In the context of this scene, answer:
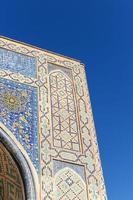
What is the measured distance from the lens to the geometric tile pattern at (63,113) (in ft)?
15.9

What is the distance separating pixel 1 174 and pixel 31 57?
71.8 inches

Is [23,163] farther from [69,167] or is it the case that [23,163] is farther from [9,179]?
[69,167]

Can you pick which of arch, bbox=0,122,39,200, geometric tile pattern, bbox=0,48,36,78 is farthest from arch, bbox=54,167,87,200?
geometric tile pattern, bbox=0,48,36,78

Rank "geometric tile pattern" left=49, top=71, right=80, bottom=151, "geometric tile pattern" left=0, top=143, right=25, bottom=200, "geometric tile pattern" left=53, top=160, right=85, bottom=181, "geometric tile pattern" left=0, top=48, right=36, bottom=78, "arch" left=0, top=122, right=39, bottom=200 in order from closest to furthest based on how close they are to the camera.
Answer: "arch" left=0, top=122, right=39, bottom=200 < "geometric tile pattern" left=0, top=143, right=25, bottom=200 < "geometric tile pattern" left=53, top=160, right=85, bottom=181 < "geometric tile pattern" left=49, top=71, right=80, bottom=151 < "geometric tile pattern" left=0, top=48, right=36, bottom=78

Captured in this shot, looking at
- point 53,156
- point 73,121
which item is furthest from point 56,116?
point 53,156

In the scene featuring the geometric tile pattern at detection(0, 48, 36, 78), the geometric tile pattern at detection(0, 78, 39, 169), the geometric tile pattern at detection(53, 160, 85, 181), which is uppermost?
the geometric tile pattern at detection(0, 48, 36, 78)

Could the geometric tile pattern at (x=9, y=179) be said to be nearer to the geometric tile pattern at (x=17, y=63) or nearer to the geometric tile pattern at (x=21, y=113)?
the geometric tile pattern at (x=21, y=113)

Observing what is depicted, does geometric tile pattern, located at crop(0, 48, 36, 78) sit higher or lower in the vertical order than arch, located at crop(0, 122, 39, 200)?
higher

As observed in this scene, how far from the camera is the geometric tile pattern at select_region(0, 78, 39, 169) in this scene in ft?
14.9

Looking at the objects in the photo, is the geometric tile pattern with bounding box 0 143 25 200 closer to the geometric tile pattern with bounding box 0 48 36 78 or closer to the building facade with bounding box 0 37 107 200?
the building facade with bounding box 0 37 107 200

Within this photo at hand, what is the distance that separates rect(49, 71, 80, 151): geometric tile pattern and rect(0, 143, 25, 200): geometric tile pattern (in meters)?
0.64

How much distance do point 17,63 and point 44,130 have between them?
1109 mm

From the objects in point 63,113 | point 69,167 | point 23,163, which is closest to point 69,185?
point 69,167

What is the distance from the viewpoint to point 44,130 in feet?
15.7
